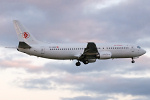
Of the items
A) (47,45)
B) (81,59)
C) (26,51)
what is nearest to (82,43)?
(81,59)

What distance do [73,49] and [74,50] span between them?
293 millimetres

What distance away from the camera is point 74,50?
209ft

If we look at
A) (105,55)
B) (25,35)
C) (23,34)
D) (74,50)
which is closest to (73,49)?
(74,50)

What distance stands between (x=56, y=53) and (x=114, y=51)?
12.4 meters

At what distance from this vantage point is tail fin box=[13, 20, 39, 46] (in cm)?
6100

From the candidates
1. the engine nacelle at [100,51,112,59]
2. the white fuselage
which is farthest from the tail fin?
→ the engine nacelle at [100,51,112,59]

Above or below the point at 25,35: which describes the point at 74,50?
below

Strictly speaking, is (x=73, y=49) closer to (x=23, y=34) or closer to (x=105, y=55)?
(x=105, y=55)

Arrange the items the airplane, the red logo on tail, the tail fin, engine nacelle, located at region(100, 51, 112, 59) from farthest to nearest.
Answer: engine nacelle, located at region(100, 51, 112, 59), the red logo on tail, the tail fin, the airplane

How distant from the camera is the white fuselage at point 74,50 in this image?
200 feet

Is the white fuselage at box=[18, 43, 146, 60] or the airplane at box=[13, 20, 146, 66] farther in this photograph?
the white fuselage at box=[18, 43, 146, 60]

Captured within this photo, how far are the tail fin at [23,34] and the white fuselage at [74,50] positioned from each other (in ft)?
5.08

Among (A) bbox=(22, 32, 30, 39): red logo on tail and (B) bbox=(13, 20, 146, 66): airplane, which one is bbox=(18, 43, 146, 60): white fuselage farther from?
(A) bbox=(22, 32, 30, 39): red logo on tail

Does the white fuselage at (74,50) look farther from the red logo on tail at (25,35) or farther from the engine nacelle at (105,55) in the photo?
the red logo on tail at (25,35)
